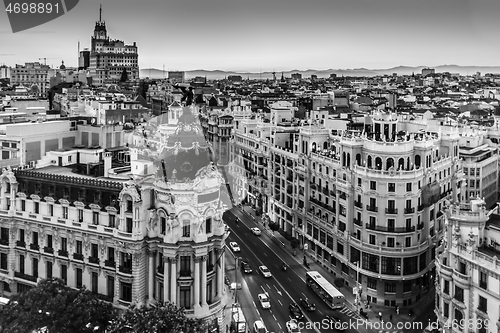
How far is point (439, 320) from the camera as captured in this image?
1944 centimetres

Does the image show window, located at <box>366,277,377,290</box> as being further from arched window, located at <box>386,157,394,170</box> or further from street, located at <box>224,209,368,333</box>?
arched window, located at <box>386,157,394,170</box>

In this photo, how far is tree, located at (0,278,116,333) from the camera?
16.8 m

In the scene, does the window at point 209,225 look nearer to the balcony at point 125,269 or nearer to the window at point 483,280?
the balcony at point 125,269

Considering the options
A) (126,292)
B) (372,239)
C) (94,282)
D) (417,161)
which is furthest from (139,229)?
(417,161)

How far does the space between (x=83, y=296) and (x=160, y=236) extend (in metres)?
3.44

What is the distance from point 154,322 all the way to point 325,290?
37.6ft

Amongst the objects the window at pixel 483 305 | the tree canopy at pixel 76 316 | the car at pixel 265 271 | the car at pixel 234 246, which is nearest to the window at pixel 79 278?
the tree canopy at pixel 76 316

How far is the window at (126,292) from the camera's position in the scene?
2003 centimetres

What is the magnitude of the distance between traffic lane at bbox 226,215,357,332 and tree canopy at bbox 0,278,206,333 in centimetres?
843

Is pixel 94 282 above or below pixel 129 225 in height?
below

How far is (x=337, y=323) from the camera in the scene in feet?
77.4

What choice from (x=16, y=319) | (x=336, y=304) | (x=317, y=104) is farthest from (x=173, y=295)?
(x=317, y=104)

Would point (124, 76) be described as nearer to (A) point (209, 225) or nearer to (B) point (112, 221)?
(B) point (112, 221)

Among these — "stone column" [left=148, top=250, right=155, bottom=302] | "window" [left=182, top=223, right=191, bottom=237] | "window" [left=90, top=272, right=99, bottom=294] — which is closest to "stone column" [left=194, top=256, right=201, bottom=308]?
"window" [left=182, top=223, right=191, bottom=237]
